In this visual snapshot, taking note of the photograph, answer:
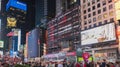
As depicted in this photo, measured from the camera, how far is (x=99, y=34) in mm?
86312

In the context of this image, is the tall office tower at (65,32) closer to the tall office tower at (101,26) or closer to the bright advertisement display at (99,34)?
the tall office tower at (101,26)

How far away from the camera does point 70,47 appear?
121m

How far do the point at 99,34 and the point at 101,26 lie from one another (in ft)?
8.67

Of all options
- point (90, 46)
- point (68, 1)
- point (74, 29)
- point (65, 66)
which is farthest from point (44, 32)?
point (65, 66)

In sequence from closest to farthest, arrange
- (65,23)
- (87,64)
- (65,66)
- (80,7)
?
(87,64) < (65,66) < (80,7) < (65,23)

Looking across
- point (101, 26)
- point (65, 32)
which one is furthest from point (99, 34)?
point (65, 32)

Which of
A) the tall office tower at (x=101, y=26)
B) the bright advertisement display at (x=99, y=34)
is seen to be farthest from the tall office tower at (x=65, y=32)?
the bright advertisement display at (x=99, y=34)

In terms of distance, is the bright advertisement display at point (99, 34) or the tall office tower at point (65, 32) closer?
the bright advertisement display at point (99, 34)

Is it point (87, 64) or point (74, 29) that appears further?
point (74, 29)

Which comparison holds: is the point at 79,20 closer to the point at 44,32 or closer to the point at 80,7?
the point at 80,7

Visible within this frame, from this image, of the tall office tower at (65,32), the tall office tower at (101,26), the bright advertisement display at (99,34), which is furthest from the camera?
the tall office tower at (65,32)

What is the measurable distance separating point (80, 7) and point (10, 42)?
6943cm

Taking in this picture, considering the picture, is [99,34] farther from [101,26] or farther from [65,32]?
[65,32]

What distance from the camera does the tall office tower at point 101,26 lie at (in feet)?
268
